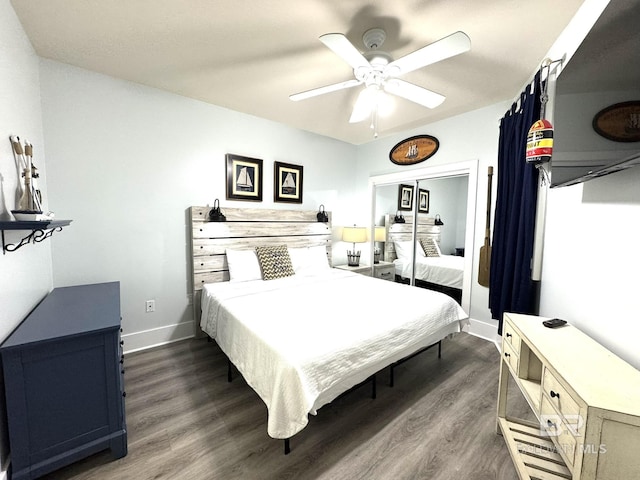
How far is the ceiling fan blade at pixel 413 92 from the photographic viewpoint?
1.89m

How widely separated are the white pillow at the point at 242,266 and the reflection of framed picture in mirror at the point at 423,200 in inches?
89.6

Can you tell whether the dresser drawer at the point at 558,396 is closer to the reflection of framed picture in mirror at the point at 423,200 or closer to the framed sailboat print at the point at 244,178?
the reflection of framed picture in mirror at the point at 423,200

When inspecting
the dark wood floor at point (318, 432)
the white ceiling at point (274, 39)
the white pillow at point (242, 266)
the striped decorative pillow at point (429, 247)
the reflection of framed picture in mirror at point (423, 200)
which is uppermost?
the white ceiling at point (274, 39)

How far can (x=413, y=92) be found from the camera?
1998 mm

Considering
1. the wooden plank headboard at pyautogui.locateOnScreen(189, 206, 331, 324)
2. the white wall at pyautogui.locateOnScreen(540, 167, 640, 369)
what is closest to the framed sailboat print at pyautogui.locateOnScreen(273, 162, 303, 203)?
the wooden plank headboard at pyautogui.locateOnScreen(189, 206, 331, 324)

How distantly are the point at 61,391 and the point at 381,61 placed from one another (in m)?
2.65

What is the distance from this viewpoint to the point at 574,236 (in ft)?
5.30

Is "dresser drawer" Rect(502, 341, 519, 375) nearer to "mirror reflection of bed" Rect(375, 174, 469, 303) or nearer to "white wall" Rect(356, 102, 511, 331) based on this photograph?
"white wall" Rect(356, 102, 511, 331)

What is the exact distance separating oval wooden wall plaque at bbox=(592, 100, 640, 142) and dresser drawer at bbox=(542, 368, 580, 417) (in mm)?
955

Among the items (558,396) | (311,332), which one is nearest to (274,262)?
(311,332)

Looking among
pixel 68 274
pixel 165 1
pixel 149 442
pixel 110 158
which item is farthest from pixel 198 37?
pixel 149 442

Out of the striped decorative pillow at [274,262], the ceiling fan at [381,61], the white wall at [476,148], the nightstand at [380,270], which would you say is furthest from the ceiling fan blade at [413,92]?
the nightstand at [380,270]

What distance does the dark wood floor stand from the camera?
1393mm

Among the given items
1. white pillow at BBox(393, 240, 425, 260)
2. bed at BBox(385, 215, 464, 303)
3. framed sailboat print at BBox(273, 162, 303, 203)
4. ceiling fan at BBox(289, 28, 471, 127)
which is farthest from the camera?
white pillow at BBox(393, 240, 425, 260)
